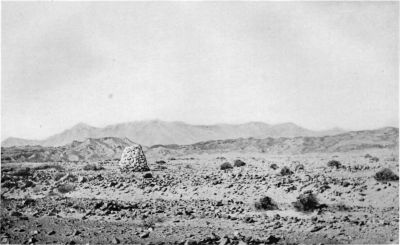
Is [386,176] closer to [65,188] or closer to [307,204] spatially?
[307,204]

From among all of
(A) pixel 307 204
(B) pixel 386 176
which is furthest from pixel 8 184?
(B) pixel 386 176

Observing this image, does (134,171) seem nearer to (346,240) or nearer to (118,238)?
(118,238)

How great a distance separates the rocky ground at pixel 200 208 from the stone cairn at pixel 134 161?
2.09 ft

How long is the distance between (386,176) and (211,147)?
37994 mm

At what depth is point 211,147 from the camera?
5081 centimetres

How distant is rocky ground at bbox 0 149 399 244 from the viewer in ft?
34.3

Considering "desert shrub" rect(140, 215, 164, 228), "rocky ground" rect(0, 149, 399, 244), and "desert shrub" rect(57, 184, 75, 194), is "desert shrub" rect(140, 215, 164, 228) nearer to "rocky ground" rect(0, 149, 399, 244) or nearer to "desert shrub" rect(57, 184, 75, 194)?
"rocky ground" rect(0, 149, 399, 244)

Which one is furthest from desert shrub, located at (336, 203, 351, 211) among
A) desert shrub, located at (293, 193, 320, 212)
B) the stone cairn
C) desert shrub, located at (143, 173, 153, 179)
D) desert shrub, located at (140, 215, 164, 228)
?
the stone cairn

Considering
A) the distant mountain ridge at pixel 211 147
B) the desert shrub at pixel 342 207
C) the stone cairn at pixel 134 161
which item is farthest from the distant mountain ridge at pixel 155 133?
the desert shrub at pixel 342 207

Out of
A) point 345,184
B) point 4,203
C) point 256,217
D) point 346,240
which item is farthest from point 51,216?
point 345,184

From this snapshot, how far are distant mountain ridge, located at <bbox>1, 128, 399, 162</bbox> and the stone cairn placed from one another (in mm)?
17894

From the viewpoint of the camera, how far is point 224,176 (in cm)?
1620

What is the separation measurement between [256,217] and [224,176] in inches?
172

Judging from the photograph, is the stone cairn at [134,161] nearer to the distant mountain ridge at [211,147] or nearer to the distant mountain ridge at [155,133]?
the distant mountain ridge at [211,147]
